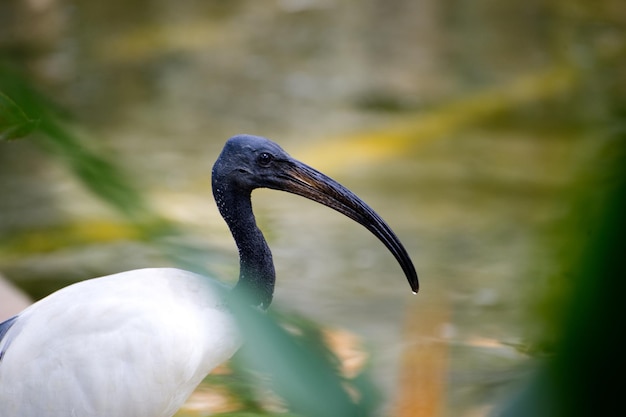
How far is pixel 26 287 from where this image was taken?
13.4 feet

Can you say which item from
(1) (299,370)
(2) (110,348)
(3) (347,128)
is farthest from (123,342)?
(3) (347,128)

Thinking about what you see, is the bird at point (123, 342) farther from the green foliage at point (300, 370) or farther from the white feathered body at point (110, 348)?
the green foliage at point (300, 370)

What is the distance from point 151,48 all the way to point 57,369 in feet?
18.5

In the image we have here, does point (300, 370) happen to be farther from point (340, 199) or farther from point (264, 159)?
point (264, 159)

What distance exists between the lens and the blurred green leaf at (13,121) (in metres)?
0.85

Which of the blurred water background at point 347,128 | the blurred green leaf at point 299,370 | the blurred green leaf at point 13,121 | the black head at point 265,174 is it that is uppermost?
the blurred water background at point 347,128

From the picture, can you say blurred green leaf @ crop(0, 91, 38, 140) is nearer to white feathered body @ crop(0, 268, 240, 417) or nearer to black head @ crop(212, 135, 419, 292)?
white feathered body @ crop(0, 268, 240, 417)

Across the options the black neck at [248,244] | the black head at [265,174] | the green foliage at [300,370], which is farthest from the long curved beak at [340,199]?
the green foliage at [300,370]

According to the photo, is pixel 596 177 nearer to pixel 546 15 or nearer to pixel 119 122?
pixel 119 122

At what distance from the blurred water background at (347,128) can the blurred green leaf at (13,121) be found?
4.41ft

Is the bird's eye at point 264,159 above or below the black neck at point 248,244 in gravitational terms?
above

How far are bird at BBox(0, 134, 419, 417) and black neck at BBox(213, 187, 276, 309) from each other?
0.22 ft

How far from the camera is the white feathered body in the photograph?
6.55 feet

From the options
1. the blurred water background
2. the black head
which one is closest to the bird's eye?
the black head
